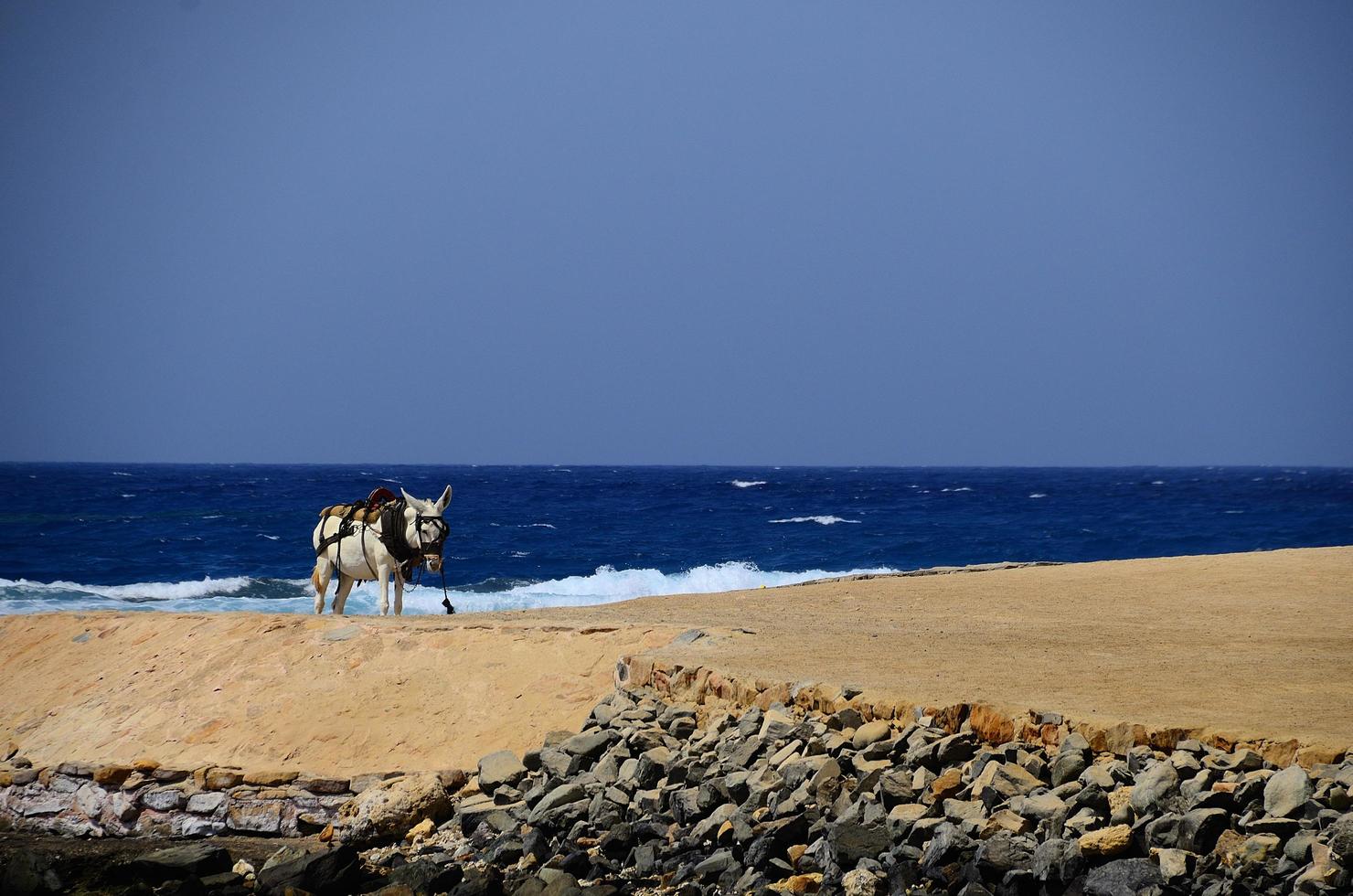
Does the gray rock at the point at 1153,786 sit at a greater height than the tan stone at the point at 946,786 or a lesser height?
greater

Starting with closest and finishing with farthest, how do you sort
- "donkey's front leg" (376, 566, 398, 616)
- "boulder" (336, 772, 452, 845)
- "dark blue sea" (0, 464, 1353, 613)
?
"boulder" (336, 772, 452, 845)
"donkey's front leg" (376, 566, 398, 616)
"dark blue sea" (0, 464, 1353, 613)

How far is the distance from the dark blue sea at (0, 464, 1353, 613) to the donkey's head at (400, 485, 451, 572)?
904cm

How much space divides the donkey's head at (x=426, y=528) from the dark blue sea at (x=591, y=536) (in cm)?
904

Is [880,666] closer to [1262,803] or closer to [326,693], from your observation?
[1262,803]

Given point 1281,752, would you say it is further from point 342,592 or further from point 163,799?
point 342,592

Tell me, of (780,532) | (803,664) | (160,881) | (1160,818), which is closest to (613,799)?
(803,664)

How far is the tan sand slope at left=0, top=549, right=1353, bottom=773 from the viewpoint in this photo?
366 inches

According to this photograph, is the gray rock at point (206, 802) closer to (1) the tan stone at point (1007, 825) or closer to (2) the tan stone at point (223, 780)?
(2) the tan stone at point (223, 780)

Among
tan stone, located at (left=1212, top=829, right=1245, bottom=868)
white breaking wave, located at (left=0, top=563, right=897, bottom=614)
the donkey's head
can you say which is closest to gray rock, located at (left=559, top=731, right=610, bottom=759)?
the donkey's head

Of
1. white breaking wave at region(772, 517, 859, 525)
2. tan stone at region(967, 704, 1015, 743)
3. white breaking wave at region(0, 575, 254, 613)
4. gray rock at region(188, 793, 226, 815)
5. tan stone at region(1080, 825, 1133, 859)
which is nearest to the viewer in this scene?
tan stone at region(1080, 825, 1133, 859)

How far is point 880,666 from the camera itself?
1016 centimetres

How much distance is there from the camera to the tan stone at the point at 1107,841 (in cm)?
672

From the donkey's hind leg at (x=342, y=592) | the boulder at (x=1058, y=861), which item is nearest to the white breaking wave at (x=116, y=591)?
the donkey's hind leg at (x=342, y=592)

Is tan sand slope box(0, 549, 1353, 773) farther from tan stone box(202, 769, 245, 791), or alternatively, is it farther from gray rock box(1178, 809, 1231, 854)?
gray rock box(1178, 809, 1231, 854)
